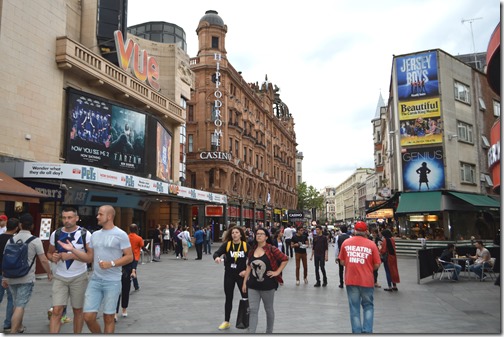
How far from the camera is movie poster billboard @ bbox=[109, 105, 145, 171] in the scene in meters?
21.7

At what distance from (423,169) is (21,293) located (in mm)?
23491

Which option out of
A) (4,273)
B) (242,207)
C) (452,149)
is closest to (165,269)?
(4,273)

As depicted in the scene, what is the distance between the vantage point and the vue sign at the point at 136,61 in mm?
22658

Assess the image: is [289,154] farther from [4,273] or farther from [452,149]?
[4,273]

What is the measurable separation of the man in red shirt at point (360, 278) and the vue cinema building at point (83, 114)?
433 inches

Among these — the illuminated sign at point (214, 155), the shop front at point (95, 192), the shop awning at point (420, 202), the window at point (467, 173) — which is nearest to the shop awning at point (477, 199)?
the window at point (467, 173)

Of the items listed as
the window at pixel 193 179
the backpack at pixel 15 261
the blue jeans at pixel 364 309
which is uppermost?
the window at pixel 193 179

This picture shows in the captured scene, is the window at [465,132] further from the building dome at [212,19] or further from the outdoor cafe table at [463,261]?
the building dome at [212,19]

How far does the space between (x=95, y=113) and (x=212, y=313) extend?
49.7 feet

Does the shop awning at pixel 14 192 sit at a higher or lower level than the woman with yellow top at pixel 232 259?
higher

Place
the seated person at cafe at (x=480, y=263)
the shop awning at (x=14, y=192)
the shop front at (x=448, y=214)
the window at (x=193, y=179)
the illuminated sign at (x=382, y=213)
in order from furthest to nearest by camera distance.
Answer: the window at (x=193, y=179) → the illuminated sign at (x=382, y=213) → the shop front at (x=448, y=214) → the seated person at cafe at (x=480, y=263) → the shop awning at (x=14, y=192)

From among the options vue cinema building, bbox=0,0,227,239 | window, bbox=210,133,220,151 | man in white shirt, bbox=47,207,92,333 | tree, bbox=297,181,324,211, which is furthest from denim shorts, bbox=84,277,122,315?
tree, bbox=297,181,324,211

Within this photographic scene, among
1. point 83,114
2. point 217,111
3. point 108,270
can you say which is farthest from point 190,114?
point 108,270

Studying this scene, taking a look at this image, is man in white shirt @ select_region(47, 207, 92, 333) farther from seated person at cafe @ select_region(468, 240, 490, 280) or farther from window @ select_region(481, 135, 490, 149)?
window @ select_region(481, 135, 490, 149)
